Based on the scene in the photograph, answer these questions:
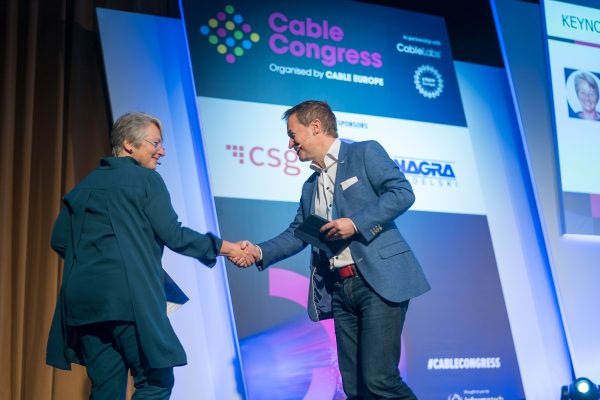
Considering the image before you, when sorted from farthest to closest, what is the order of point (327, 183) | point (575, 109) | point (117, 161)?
point (575, 109) < point (327, 183) < point (117, 161)

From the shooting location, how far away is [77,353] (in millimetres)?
2125

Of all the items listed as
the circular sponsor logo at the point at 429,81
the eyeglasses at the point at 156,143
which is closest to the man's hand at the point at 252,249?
the eyeglasses at the point at 156,143

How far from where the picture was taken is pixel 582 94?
4.46 m

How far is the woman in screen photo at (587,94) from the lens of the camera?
4449 millimetres

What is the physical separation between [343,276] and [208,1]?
1966mm

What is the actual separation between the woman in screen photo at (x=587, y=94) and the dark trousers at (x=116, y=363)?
11.4ft

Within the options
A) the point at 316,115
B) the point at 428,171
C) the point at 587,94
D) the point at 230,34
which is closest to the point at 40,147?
the point at 230,34

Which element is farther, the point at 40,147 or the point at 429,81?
the point at 429,81

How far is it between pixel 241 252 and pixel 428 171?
1855 mm

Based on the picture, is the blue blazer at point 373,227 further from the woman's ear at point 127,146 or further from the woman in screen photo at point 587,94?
the woman in screen photo at point 587,94

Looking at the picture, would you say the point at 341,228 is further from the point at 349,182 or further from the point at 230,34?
the point at 230,34

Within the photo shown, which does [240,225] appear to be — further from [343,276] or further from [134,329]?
[134,329]

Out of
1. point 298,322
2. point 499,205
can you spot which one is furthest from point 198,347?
point 499,205

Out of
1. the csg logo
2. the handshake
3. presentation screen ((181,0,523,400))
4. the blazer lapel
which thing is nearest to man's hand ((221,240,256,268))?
the handshake
